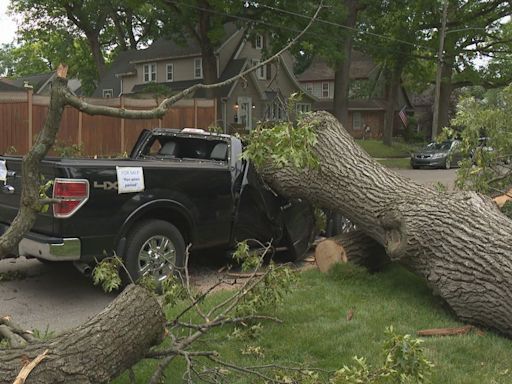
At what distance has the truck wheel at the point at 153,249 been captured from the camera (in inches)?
224

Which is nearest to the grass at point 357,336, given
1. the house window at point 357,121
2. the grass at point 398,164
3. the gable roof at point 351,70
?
the grass at point 398,164

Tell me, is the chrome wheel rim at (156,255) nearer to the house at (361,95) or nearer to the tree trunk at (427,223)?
the tree trunk at (427,223)

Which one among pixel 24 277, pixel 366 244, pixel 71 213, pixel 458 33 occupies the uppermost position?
pixel 458 33

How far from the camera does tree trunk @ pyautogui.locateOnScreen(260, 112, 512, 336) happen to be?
4.70 meters

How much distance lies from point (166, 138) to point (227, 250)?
1748mm

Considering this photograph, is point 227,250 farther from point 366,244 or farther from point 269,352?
point 269,352

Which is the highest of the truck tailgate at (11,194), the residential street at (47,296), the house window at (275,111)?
the house window at (275,111)

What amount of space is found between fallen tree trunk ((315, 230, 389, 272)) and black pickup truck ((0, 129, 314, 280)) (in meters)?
0.76

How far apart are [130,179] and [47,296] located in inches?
60.7

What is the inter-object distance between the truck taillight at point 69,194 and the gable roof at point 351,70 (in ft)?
164

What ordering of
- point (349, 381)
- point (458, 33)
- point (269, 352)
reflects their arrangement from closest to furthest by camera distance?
point (349, 381)
point (269, 352)
point (458, 33)

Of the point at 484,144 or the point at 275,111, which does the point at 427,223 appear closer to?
the point at 484,144

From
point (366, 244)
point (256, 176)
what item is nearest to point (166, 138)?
point (256, 176)

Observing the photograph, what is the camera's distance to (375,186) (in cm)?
598
